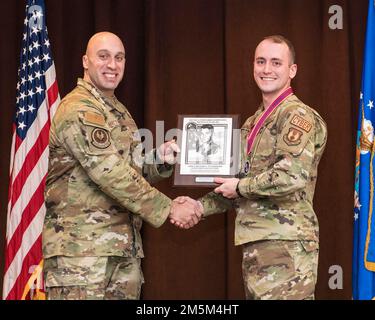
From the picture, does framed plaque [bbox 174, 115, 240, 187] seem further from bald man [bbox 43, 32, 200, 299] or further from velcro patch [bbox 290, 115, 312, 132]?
velcro patch [bbox 290, 115, 312, 132]

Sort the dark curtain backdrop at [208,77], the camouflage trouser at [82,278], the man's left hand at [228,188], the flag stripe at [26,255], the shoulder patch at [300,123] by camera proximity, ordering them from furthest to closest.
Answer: the dark curtain backdrop at [208,77], the flag stripe at [26,255], the man's left hand at [228,188], the shoulder patch at [300,123], the camouflage trouser at [82,278]

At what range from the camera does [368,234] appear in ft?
14.9

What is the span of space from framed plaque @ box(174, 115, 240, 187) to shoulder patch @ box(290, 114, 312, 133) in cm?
Result: 41

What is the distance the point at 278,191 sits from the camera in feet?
12.2

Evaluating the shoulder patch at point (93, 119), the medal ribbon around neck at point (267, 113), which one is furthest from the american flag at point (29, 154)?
the medal ribbon around neck at point (267, 113)

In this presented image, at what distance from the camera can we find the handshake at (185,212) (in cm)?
409

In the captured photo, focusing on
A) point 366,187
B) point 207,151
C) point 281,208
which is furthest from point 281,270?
point 366,187

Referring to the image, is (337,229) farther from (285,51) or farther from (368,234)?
(285,51)

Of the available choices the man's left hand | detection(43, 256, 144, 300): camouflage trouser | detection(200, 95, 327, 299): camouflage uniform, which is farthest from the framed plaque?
detection(43, 256, 144, 300): camouflage trouser

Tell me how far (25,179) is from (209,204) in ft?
4.66

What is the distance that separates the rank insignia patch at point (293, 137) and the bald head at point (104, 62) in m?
1.04

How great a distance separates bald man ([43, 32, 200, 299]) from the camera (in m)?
3.70

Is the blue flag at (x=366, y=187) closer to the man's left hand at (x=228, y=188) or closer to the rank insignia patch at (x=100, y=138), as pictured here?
the man's left hand at (x=228, y=188)
